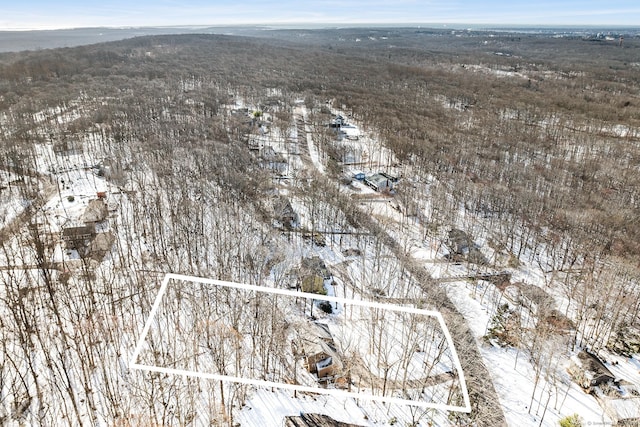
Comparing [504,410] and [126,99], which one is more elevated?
[126,99]

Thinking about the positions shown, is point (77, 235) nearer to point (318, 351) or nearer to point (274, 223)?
point (274, 223)

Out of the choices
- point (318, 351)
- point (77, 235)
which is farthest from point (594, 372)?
point (77, 235)

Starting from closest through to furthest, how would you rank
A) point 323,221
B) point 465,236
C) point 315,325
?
1. point 315,325
2. point 465,236
3. point 323,221

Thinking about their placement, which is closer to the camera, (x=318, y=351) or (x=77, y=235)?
(x=318, y=351)

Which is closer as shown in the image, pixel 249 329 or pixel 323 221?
pixel 249 329

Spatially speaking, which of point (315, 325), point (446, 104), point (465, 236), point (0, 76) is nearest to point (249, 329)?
point (315, 325)

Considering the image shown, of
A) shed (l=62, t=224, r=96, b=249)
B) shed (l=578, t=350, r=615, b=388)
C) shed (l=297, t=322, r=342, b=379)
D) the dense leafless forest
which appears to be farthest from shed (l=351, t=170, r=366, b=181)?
shed (l=578, t=350, r=615, b=388)

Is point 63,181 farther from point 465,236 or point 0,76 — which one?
point 0,76

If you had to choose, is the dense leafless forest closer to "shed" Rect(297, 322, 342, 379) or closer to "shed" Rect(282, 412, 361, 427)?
"shed" Rect(297, 322, 342, 379)

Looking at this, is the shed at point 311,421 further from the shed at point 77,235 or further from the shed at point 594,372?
the shed at point 77,235
